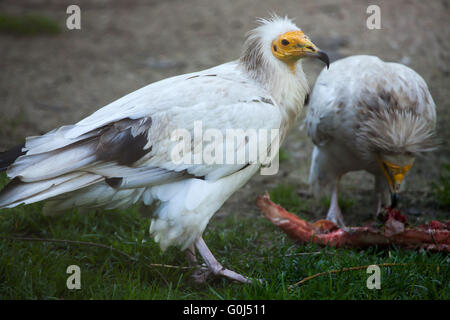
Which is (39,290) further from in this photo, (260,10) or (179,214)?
(260,10)


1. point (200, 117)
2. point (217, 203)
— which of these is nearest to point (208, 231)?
point (217, 203)

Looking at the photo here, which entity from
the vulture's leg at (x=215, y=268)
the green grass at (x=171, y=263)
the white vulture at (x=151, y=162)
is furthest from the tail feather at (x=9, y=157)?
the vulture's leg at (x=215, y=268)

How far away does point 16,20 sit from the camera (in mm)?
8773

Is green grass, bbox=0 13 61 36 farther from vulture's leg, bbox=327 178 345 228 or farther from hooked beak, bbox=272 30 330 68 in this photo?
hooked beak, bbox=272 30 330 68

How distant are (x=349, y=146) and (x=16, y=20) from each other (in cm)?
706

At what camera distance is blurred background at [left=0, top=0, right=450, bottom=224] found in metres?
5.09

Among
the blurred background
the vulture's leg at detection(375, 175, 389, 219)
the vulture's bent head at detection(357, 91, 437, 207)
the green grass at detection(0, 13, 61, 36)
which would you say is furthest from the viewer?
the green grass at detection(0, 13, 61, 36)

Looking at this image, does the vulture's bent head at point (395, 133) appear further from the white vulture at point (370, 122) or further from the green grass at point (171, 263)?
the green grass at point (171, 263)

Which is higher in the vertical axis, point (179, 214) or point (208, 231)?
point (179, 214)

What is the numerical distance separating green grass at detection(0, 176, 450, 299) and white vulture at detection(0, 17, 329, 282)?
0.89 ft

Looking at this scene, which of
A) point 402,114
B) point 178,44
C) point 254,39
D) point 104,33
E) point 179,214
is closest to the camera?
point 179,214

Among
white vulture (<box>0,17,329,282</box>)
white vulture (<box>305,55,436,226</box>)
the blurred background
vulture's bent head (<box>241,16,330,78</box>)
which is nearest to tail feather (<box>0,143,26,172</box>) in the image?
white vulture (<box>0,17,329,282</box>)

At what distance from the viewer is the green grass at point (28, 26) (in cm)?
871

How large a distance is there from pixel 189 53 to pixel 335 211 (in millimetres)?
4488
